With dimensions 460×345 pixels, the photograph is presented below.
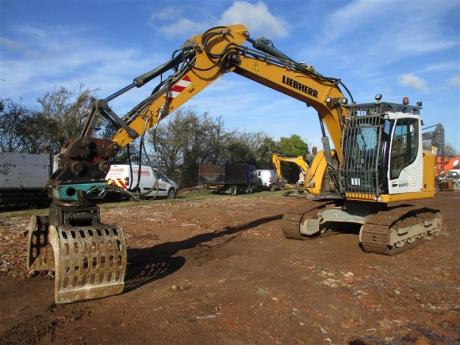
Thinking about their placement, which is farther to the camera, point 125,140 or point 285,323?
point 125,140

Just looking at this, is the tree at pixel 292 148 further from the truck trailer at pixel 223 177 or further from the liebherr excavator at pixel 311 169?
the liebherr excavator at pixel 311 169

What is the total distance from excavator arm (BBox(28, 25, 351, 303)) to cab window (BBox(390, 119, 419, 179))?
1.24m

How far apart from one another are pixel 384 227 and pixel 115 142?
5.37 metres

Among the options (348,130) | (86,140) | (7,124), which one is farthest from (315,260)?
(7,124)

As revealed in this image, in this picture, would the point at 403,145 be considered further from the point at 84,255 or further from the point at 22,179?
the point at 22,179

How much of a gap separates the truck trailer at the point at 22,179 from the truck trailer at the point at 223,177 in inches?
466

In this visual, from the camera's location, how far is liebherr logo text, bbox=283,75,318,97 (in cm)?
940

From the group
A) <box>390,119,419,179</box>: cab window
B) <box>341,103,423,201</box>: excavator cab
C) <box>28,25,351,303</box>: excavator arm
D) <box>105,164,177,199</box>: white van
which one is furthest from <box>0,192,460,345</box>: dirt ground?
<box>105,164,177,199</box>: white van

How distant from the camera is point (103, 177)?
6363mm

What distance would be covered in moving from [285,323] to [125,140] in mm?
3703

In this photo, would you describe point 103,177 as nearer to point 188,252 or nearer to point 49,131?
point 188,252

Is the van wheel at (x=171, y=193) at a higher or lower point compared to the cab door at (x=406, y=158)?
lower

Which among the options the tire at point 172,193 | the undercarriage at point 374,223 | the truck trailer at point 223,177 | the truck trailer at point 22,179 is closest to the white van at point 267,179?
the truck trailer at point 223,177

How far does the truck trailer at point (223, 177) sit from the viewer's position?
2917 centimetres
